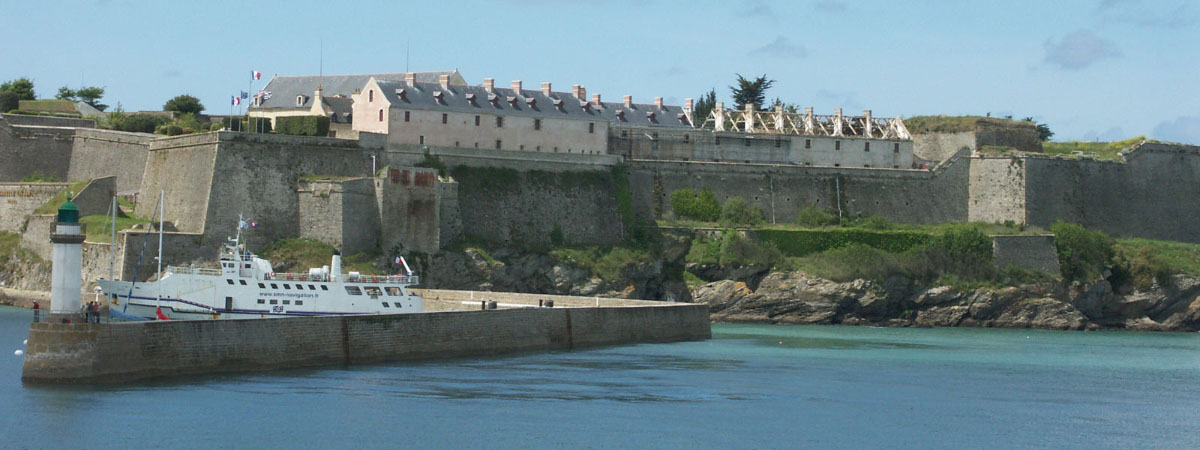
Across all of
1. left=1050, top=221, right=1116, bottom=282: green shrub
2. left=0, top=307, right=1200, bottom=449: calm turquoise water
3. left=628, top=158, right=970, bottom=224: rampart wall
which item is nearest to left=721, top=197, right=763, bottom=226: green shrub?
left=628, top=158, right=970, bottom=224: rampart wall

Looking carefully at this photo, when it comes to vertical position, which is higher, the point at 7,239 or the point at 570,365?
the point at 7,239

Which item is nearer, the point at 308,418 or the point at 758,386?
the point at 308,418

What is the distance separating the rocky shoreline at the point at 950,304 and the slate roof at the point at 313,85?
16.7 metres

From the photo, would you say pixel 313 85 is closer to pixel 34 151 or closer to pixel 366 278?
pixel 34 151

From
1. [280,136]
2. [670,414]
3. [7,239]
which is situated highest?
[280,136]

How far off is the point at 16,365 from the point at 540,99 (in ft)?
106

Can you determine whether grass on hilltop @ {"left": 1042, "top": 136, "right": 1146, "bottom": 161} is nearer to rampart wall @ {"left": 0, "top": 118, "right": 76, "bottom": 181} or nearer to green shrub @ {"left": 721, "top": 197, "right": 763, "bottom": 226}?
green shrub @ {"left": 721, "top": 197, "right": 763, "bottom": 226}

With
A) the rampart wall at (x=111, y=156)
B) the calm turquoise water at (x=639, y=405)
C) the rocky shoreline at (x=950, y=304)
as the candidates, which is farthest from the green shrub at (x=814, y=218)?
the rampart wall at (x=111, y=156)

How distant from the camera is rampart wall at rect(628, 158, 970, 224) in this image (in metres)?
65.8

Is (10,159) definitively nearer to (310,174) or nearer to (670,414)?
(310,174)

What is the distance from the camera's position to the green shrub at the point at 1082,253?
64.9 metres

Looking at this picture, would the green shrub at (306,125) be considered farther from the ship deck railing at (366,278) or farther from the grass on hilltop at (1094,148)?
the grass on hilltop at (1094,148)

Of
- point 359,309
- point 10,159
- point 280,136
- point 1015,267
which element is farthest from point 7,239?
point 1015,267

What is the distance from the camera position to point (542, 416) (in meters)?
31.3
